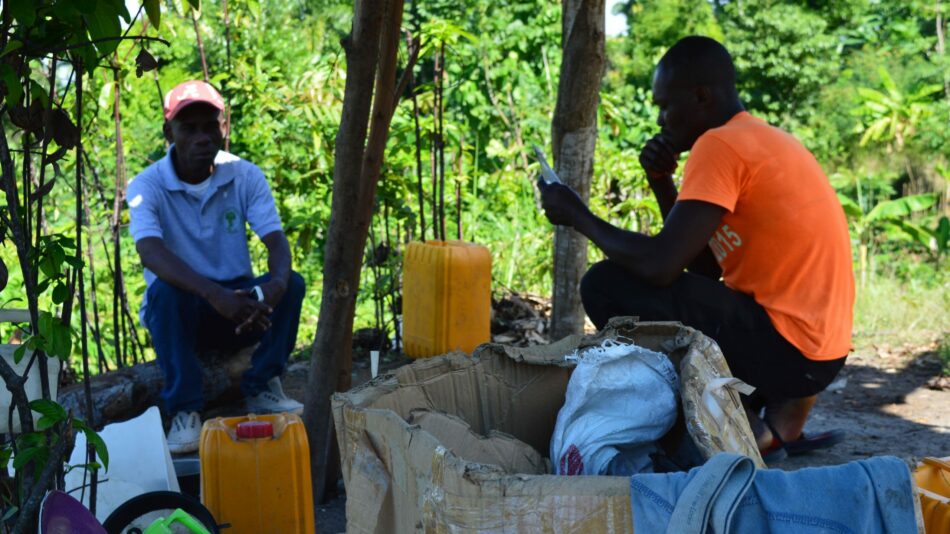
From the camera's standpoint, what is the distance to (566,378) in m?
2.31

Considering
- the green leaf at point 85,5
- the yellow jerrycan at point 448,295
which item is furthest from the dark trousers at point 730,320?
the green leaf at point 85,5

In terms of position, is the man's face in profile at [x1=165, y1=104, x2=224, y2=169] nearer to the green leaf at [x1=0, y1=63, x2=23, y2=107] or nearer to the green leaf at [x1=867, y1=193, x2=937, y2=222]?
the green leaf at [x1=0, y1=63, x2=23, y2=107]

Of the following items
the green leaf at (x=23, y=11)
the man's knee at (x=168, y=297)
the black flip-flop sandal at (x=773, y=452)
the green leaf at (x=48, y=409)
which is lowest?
the black flip-flop sandal at (x=773, y=452)

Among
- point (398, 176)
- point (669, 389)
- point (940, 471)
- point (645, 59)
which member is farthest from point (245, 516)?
point (645, 59)

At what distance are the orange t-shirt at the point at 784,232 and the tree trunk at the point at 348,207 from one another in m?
1.01

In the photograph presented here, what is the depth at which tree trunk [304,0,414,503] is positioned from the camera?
2941 mm

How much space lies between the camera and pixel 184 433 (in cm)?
342

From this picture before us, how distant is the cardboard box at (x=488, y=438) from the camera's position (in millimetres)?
1489

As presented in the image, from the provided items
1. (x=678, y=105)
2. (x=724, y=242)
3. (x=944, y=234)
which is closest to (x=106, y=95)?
(x=678, y=105)

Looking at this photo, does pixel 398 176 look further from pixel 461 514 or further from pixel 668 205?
pixel 461 514

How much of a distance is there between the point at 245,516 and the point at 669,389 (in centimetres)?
114

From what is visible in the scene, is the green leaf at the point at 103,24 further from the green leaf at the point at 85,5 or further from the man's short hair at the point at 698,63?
the man's short hair at the point at 698,63

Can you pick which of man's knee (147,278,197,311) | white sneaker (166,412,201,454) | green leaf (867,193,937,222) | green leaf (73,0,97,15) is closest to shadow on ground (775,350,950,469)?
white sneaker (166,412,201,454)

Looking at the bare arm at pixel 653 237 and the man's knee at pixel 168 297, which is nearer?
the bare arm at pixel 653 237
